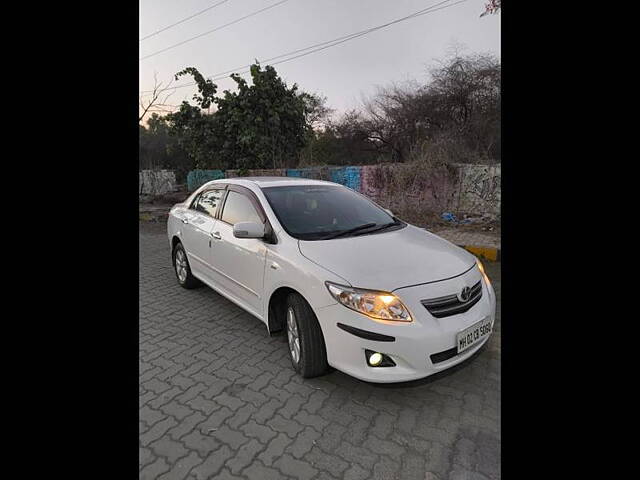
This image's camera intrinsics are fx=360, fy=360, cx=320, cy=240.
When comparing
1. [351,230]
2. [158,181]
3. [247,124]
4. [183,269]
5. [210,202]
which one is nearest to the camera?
[351,230]

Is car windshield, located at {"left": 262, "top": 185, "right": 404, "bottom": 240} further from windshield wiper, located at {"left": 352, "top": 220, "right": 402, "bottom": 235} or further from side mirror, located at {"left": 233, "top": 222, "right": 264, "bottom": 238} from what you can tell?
side mirror, located at {"left": 233, "top": 222, "right": 264, "bottom": 238}

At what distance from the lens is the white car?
2.24 metres

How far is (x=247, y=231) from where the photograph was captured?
2980 mm

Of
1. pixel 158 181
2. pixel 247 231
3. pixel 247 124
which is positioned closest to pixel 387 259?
pixel 247 231

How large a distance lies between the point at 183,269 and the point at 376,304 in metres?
3.38

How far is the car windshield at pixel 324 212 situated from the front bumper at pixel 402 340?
880mm

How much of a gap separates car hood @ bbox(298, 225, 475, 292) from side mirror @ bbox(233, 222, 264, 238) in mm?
392

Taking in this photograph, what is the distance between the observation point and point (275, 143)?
15.3 metres

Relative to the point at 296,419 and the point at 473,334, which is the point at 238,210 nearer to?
the point at 296,419

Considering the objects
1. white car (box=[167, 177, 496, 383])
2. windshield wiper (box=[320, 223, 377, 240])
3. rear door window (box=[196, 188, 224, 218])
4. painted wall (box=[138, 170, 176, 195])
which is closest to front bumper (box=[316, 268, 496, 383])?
white car (box=[167, 177, 496, 383])
